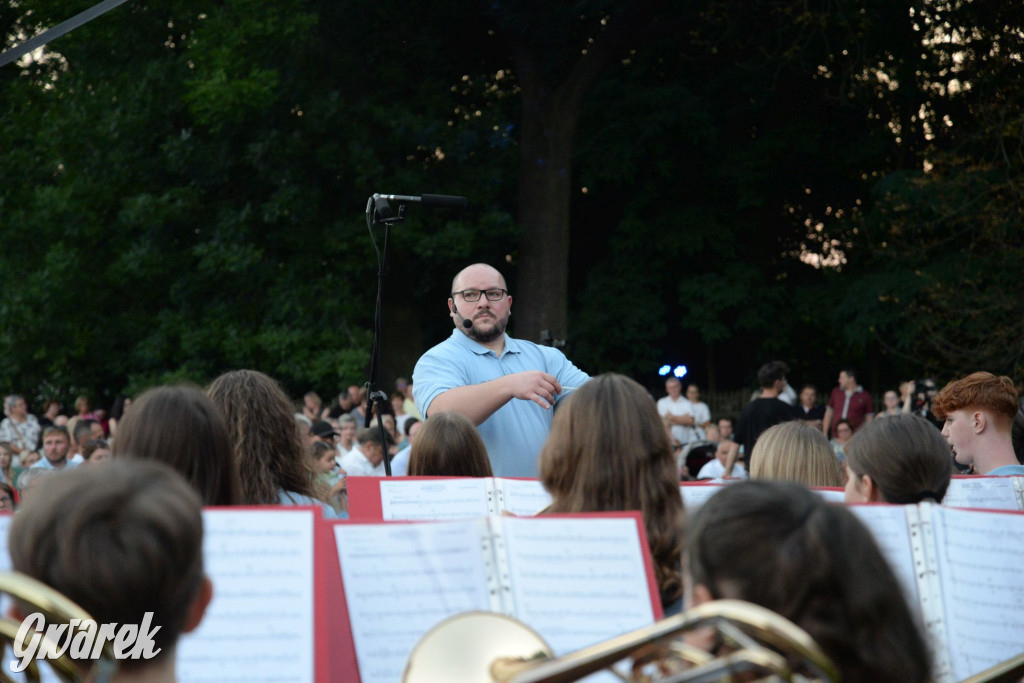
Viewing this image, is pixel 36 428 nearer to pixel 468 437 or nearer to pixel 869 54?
pixel 468 437

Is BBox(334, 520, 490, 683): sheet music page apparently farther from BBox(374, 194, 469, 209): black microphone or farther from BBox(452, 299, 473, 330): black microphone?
BBox(374, 194, 469, 209): black microphone

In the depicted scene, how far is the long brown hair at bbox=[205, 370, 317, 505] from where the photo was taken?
10.7ft

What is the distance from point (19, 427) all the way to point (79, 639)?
13327 mm

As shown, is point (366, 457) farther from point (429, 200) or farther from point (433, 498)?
point (433, 498)

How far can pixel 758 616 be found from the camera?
1379 mm

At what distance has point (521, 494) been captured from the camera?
393 centimetres

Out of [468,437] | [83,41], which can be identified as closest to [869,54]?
[83,41]

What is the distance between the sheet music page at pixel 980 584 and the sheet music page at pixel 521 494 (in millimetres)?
1463

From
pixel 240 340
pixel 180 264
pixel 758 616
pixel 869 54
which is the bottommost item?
pixel 758 616

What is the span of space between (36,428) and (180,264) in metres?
5.39

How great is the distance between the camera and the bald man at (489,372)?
15.6 feet

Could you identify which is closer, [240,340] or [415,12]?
[240,340]

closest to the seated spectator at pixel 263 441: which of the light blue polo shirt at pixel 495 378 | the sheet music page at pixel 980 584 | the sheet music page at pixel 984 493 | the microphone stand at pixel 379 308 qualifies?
the light blue polo shirt at pixel 495 378

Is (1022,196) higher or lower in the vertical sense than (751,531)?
higher
